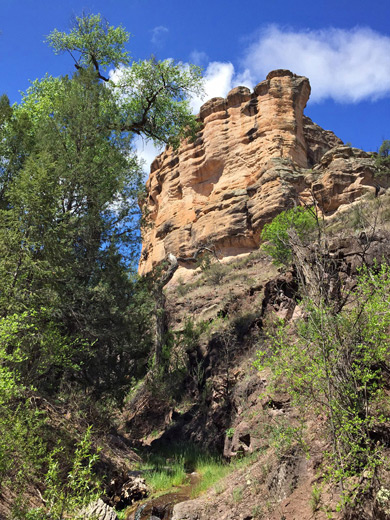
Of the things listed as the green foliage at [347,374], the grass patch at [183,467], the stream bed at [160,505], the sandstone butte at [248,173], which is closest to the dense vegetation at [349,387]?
the green foliage at [347,374]

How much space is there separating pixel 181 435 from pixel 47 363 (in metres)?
5.95

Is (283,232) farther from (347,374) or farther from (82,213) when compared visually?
(347,374)

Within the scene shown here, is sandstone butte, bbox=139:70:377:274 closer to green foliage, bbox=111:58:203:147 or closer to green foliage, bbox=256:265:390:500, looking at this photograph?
green foliage, bbox=111:58:203:147

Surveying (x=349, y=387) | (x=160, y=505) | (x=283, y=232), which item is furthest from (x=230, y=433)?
(x=283, y=232)

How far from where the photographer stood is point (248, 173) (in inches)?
1415

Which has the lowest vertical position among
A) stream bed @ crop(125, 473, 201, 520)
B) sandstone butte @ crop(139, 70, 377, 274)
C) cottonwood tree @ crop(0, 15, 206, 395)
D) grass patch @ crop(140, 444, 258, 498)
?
stream bed @ crop(125, 473, 201, 520)

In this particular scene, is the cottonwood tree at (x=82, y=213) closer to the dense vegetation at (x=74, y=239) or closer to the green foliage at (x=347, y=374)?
the dense vegetation at (x=74, y=239)

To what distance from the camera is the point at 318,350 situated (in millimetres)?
5520

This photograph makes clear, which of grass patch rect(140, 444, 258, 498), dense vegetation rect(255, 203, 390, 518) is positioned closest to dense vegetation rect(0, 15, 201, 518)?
grass patch rect(140, 444, 258, 498)

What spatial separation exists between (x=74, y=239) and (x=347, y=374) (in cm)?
846

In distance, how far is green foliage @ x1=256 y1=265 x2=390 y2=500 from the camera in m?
4.83

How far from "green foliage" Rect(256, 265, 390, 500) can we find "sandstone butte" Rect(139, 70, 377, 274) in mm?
24445

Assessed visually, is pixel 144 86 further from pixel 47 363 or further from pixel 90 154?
pixel 47 363

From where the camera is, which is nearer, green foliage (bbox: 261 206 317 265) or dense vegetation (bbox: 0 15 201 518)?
dense vegetation (bbox: 0 15 201 518)
